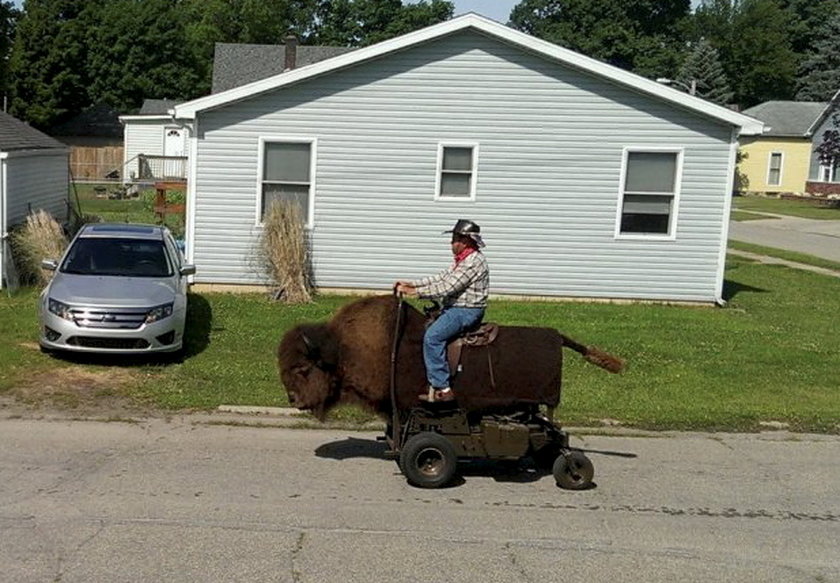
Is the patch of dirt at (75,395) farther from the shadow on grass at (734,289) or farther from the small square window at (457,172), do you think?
the shadow on grass at (734,289)

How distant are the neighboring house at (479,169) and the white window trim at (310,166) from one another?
25 millimetres

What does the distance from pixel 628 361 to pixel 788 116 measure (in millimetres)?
55538

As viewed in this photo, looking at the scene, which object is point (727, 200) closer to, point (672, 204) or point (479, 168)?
point (672, 204)

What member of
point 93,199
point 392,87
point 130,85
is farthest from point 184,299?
point 130,85

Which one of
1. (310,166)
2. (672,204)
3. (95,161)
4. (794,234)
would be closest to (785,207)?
(794,234)

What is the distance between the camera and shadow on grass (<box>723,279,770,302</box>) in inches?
715

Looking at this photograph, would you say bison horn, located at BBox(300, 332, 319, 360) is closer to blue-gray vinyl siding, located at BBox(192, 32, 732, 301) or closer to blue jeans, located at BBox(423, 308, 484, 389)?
blue jeans, located at BBox(423, 308, 484, 389)

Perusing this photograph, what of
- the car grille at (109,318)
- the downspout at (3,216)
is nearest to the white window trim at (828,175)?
the downspout at (3,216)

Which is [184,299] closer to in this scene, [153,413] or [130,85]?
[153,413]

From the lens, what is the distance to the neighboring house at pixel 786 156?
191ft

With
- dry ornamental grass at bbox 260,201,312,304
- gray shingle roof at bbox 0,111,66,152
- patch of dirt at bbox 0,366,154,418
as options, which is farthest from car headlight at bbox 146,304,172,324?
gray shingle roof at bbox 0,111,66,152

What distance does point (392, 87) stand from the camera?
52.6 ft

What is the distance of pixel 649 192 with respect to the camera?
53.7 ft

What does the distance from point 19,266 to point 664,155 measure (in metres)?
11.4
